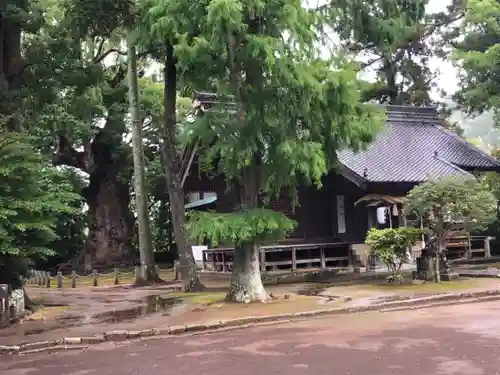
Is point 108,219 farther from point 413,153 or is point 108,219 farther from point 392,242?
point 392,242

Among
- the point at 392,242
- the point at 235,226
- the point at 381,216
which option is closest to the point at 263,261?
the point at 381,216

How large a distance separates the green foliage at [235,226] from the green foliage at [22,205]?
3.25 metres

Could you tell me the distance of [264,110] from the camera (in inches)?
539

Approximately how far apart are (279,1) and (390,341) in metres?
8.04

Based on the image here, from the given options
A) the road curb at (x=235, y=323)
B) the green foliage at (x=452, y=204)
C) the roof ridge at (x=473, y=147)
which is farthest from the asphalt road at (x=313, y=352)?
the roof ridge at (x=473, y=147)

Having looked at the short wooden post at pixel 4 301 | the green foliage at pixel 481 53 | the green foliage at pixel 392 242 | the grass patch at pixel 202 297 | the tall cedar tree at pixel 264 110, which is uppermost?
the green foliage at pixel 481 53

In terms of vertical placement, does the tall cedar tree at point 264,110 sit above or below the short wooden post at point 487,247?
above

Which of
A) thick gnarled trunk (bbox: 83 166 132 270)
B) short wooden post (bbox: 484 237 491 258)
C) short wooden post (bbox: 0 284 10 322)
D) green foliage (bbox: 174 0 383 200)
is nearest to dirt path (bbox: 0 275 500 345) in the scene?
short wooden post (bbox: 0 284 10 322)

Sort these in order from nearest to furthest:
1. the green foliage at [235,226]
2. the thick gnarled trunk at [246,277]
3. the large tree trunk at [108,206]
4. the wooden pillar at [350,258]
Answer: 1. the green foliage at [235,226]
2. the thick gnarled trunk at [246,277]
3. the wooden pillar at [350,258]
4. the large tree trunk at [108,206]

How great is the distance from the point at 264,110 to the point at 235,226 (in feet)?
9.67

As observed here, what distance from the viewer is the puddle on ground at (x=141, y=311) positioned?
13207mm

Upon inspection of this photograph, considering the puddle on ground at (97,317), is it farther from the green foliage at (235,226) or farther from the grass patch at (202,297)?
the green foliage at (235,226)

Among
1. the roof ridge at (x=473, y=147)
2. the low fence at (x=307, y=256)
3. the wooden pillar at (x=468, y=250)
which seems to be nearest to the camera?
the low fence at (x=307, y=256)

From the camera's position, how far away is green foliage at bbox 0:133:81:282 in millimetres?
12438
